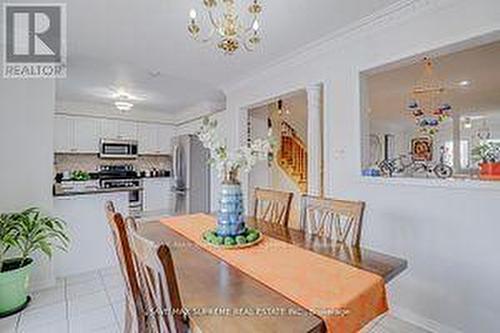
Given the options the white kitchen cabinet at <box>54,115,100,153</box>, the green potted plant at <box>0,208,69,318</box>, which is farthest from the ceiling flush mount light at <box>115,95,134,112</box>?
the green potted plant at <box>0,208,69,318</box>

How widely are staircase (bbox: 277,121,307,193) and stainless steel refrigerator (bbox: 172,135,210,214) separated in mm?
1716

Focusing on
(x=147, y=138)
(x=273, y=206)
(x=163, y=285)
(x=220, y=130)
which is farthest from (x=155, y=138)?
(x=163, y=285)

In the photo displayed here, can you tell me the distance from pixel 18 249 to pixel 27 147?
3.20 feet

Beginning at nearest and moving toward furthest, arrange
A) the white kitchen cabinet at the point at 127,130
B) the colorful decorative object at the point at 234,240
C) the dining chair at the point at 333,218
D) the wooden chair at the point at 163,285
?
1. the wooden chair at the point at 163,285
2. the colorful decorative object at the point at 234,240
3. the dining chair at the point at 333,218
4. the white kitchen cabinet at the point at 127,130

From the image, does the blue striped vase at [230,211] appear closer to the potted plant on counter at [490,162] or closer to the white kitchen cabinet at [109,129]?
the potted plant on counter at [490,162]

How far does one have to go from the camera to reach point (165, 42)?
2.98 m

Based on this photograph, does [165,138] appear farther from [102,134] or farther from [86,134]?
[86,134]

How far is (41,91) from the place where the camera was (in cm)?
293

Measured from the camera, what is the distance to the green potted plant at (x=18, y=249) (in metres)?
2.38

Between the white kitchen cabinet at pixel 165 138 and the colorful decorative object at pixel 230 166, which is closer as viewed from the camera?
the colorful decorative object at pixel 230 166

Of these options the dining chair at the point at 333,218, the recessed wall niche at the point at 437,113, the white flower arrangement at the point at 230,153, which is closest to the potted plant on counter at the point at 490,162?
the recessed wall niche at the point at 437,113

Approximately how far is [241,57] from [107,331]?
2.96 m

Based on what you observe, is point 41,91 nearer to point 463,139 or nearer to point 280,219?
point 280,219

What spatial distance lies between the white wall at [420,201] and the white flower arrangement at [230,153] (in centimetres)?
129
